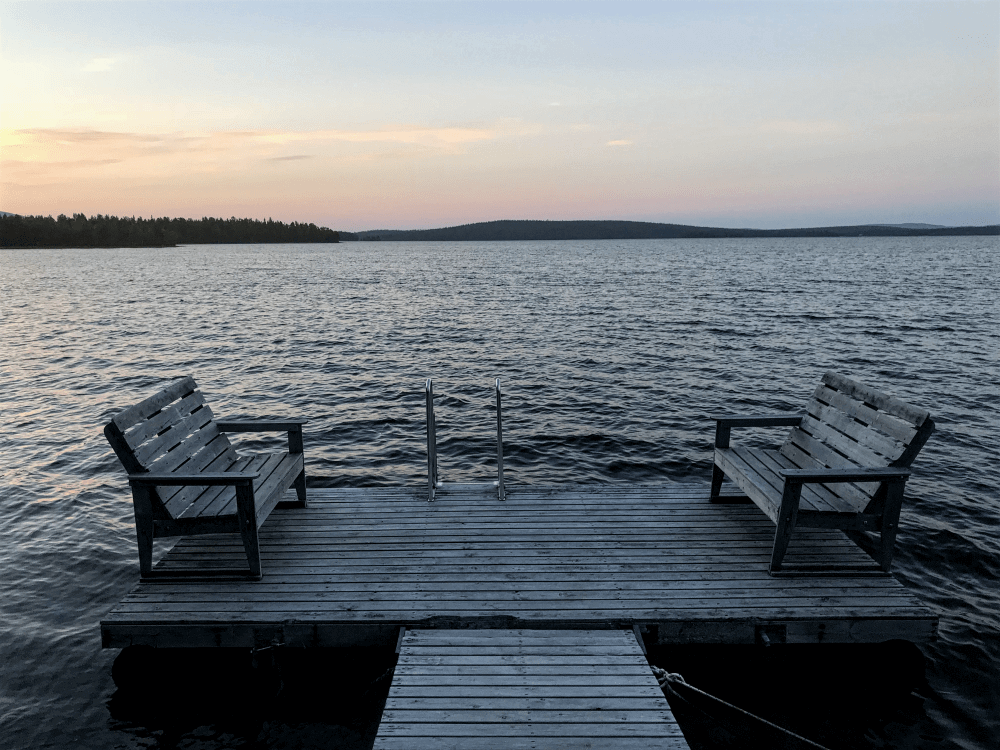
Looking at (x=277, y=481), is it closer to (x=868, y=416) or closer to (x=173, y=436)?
(x=173, y=436)

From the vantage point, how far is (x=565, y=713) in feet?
13.1

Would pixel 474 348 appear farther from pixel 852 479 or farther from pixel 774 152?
pixel 774 152

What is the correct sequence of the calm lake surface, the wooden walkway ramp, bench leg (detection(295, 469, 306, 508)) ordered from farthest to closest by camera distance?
bench leg (detection(295, 469, 306, 508)) → the calm lake surface → the wooden walkway ramp

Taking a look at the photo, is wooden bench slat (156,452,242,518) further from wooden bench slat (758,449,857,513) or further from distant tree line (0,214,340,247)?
distant tree line (0,214,340,247)

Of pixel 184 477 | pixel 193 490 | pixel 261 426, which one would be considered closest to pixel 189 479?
pixel 184 477

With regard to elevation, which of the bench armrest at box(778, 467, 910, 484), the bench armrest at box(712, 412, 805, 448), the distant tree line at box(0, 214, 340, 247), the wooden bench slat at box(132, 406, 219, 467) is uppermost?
the wooden bench slat at box(132, 406, 219, 467)

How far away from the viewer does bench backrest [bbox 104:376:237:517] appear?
5293 mm

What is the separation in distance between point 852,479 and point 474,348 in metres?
20.3

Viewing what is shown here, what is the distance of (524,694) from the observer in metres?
4.14

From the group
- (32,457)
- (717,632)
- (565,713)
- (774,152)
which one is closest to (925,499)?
(717,632)

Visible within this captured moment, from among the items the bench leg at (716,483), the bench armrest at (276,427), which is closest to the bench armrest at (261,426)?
the bench armrest at (276,427)

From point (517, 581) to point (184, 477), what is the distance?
2826 millimetres

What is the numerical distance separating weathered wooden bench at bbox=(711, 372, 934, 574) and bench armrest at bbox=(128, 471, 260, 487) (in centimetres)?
444

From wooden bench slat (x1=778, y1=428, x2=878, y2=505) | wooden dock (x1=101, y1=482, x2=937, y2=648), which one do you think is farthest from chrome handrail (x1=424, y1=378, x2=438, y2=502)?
wooden bench slat (x1=778, y1=428, x2=878, y2=505)
